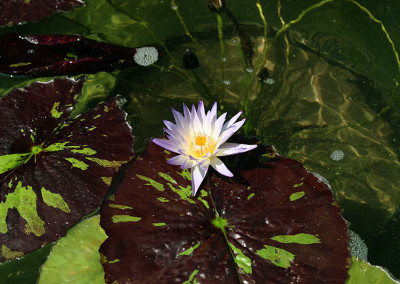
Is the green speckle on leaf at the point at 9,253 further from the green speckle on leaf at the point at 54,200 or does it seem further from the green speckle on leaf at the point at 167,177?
the green speckle on leaf at the point at 167,177

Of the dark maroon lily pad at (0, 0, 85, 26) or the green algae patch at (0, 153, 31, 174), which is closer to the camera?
the green algae patch at (0, 153, 31, 174)

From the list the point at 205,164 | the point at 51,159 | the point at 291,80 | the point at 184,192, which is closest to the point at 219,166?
the point at 205,164

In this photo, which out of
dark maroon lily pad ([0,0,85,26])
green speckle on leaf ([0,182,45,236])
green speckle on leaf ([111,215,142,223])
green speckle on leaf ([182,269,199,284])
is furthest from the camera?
dark maroon lily pad ([0,0,85,26])

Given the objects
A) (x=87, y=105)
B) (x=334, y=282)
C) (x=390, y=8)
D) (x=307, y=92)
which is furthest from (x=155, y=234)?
(x=390, y=8)

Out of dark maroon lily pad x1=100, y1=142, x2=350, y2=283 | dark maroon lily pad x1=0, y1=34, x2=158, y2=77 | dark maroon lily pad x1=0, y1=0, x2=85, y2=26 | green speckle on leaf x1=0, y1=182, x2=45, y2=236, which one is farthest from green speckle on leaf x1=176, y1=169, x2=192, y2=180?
dark maroon lily pad x1=0, y1=0, x2=85, y2=26

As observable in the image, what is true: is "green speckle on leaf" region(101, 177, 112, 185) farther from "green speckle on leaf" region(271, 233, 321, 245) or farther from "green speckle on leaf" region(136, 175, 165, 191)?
"green speckle on leaf" region(271, 233, 321, 245)

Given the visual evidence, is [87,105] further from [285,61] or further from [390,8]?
[390,8]
